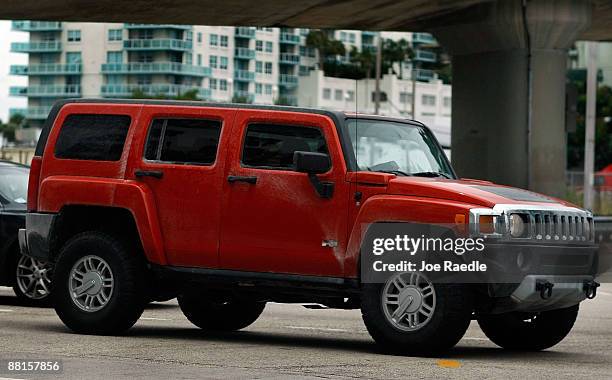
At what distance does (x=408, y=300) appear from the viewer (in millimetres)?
12133

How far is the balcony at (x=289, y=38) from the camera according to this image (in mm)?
164250

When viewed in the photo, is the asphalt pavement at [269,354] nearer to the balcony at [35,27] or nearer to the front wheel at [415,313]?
the front wheel at [415,313]

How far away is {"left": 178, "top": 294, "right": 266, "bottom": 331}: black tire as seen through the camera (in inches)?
570

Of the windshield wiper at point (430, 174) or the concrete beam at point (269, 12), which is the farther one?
the concrete beam at point (269, 12)

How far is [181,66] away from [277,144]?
137m

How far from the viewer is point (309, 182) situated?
498 inches

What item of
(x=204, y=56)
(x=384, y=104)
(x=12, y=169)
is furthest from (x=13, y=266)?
(x=204, y=56)

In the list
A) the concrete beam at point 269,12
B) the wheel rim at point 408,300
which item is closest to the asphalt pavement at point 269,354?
the wheel rim at point 408,300

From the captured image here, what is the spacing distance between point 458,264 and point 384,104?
131 m

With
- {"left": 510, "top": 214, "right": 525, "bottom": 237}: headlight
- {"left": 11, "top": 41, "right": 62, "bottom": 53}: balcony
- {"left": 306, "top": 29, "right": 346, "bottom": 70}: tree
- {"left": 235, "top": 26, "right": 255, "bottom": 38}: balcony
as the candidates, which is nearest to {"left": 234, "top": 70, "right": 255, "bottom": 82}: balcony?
{"left": 235, "top": 26, "right": 255, "bottom": 38}: balcony

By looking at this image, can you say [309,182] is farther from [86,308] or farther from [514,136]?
[514,136]

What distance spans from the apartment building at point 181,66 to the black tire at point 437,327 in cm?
12029

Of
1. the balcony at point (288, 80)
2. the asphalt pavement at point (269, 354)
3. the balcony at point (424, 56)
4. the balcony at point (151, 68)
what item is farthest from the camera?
the balcony at point (288, 80)

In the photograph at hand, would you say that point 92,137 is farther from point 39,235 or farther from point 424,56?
point 424,56
